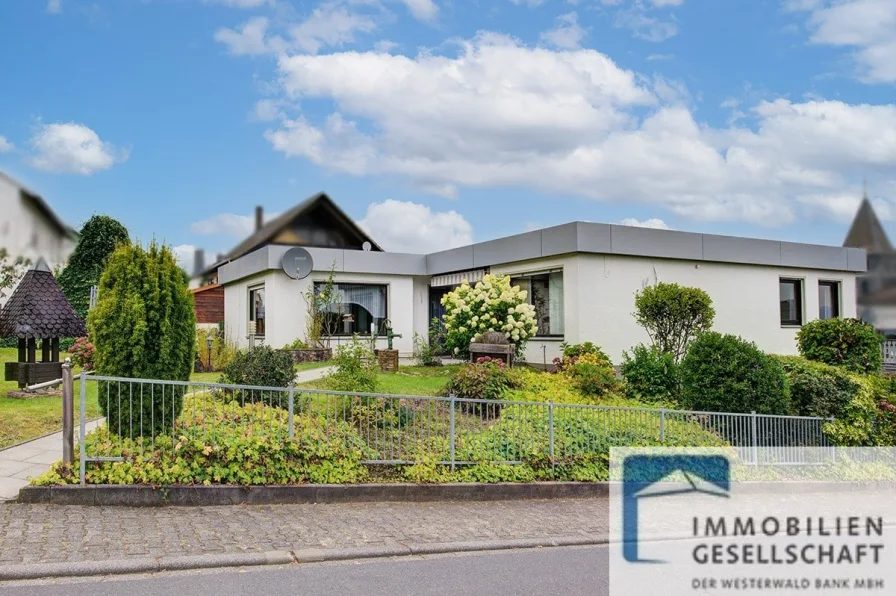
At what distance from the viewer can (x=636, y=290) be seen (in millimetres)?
17172

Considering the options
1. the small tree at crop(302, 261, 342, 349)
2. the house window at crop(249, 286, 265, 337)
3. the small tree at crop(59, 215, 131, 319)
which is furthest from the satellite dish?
the small tree at crop(59, 215, 131, 319)

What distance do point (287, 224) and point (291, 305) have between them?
224 cm

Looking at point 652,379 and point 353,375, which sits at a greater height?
point 353,375

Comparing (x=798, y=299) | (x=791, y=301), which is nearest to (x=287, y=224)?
(x=791, y=301)

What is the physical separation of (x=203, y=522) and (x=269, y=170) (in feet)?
13.4

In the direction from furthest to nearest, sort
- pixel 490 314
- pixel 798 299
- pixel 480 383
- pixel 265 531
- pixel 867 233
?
pixel 798 299
pixel 490 314
pixel 480 383
pixel 265 531
pixel 867 233

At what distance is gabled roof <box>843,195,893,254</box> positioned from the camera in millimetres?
3561

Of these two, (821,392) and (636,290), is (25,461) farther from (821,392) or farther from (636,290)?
(636,290)

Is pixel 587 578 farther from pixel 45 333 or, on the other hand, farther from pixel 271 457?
pixel 45 333

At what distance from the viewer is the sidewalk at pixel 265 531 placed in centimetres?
587

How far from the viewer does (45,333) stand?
12391 mm

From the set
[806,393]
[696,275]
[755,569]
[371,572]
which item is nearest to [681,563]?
[755,569]

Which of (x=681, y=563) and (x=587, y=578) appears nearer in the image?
(x=587, y=578)

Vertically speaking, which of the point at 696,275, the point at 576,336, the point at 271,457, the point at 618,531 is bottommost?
the point at 618,531
